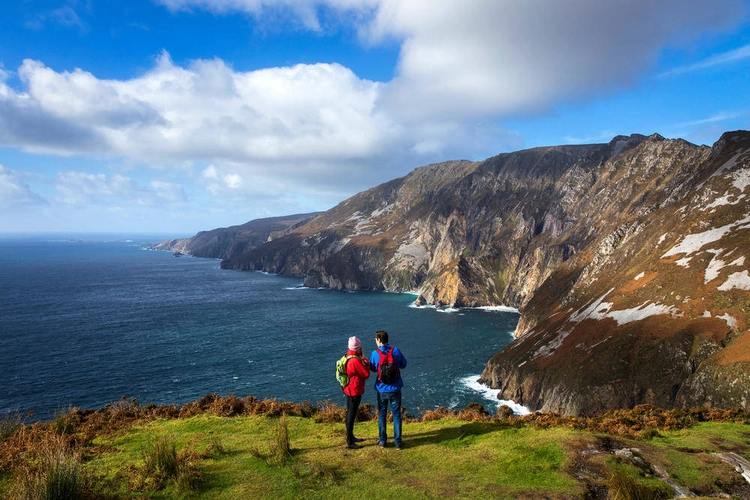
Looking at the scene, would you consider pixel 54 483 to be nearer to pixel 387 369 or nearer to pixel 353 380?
pixel 353 380

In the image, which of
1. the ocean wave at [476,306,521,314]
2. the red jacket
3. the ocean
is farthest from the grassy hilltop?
the ocean wave at [476,306,521,314]

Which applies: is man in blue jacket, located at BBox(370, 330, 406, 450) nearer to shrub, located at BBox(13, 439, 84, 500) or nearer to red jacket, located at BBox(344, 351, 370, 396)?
red jacket, located at BBox(344, 351, 370, 396)

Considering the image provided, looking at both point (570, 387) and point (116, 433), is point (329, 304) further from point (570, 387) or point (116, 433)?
point (116, 433)

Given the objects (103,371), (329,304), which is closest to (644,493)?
(103,371)

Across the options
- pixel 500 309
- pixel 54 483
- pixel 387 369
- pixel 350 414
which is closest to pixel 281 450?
pixel 350 414

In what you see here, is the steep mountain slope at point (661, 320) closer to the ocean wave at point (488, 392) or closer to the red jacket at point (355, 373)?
the ocean wave at point (488, 392)

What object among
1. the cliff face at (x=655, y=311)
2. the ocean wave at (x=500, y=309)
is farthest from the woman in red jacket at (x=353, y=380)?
the ocean wave at (x=500, y=309)
